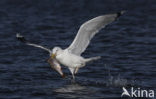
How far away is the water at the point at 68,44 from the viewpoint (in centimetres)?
1362

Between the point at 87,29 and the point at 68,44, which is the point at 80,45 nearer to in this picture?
the point at 87,29

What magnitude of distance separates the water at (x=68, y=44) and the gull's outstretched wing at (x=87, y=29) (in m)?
0.95

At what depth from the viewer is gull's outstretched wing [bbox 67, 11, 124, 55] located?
13.3 m

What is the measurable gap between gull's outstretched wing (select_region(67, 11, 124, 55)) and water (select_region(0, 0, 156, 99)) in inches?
37.5

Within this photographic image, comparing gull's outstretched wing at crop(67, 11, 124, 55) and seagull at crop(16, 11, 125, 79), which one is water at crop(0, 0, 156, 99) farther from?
gull's outstretched wing at crop(67, 11, 124, 55)

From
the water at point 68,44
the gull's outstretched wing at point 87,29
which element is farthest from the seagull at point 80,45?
the water at point 68,44

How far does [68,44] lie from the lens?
64.1ft

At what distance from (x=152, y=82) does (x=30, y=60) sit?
14.8 ft

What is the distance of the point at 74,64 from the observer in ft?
44.9

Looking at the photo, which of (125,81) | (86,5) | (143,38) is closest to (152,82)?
(125,81)

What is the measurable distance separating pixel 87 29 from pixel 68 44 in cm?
607

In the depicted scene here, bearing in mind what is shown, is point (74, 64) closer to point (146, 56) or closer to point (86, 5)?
point (146, 56)

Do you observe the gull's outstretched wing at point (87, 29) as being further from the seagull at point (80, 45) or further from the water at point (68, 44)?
the water at point (68, 44)

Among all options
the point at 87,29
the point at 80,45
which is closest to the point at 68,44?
the point at 80,45
